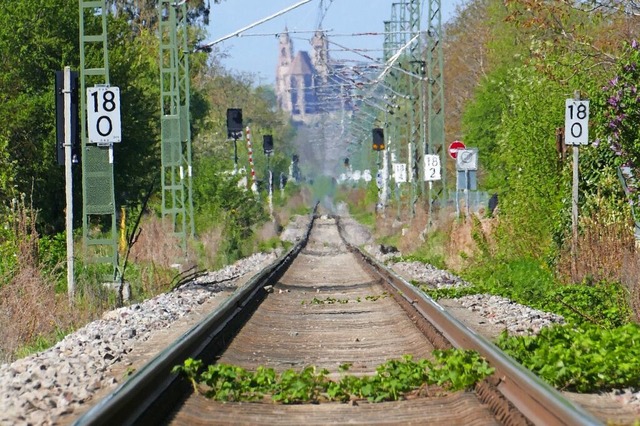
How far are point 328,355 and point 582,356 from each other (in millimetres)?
3543

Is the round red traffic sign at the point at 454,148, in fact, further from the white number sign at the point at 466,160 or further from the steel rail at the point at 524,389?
the steel rail at the point at 524,389

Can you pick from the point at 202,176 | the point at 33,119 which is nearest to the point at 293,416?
the point at 33,119

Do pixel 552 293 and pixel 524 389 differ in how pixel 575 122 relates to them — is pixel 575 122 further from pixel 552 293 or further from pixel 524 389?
pixel 524 389

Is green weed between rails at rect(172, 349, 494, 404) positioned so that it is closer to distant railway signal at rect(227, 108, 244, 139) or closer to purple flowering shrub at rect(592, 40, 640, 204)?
purple flowering shrub at rect(592, 40, 640, 204)

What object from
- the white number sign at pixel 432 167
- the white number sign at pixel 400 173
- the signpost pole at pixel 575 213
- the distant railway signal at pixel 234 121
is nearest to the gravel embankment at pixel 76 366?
the signpost pole at pixel 575 213

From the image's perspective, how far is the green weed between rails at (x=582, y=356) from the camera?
31.8ft

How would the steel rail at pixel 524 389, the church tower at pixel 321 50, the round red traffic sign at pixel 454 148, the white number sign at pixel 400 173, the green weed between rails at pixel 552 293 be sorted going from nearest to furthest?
the steel rail at pixel 524 389, the green weed between rails at pixel 552 293, the round red traffic sign at pixel 454 148, the church tower at pixel 321 50, the white number sign at pixel 400 173

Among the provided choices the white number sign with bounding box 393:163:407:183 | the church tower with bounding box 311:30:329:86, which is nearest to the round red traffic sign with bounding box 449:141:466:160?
the church tower with bounding box 311:30:329:86

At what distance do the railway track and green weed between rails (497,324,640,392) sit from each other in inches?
13.8

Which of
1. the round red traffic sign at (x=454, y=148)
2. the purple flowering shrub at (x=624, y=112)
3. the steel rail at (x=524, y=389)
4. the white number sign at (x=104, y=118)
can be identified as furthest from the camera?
→ the round red traffic sign at (x=454, y=148)

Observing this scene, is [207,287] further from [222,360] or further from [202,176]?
[202,176]

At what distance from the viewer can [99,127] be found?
20.3 metres

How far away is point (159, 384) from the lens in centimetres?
950

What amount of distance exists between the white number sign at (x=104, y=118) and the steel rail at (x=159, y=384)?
200 inches
